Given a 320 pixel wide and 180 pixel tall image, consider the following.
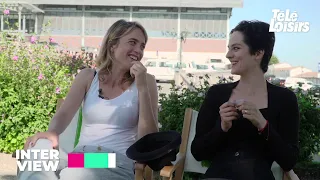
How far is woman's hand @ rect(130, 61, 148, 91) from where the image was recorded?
198 centimetres

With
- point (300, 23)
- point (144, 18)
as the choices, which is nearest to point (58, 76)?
point (300, 23)

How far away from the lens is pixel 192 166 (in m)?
2.47

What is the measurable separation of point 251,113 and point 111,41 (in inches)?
36.3

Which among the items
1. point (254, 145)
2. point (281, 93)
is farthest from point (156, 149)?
point (281, 93)

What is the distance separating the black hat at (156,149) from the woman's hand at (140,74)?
264 mm

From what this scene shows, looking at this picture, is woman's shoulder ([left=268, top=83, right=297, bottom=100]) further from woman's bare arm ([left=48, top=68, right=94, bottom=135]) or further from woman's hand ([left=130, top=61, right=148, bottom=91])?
woman's bare arm ([left=48, top=68, right=94, bottom=135])

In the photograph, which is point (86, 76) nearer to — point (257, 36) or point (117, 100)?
point (117, 100)

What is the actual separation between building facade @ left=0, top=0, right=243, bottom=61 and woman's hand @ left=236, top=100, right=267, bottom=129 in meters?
35.3

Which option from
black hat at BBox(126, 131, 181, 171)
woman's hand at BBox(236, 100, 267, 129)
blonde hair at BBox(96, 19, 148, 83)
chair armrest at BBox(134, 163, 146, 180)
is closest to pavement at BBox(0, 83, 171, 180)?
blonde hair at BBox(96, 19, 148, 83)

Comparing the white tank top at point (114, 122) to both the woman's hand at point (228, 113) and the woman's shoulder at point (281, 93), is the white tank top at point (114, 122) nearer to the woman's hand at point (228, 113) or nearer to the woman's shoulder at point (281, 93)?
the woman's hand at point (228, 113)

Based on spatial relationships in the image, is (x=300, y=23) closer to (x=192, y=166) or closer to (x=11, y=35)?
(x=192, y=166)

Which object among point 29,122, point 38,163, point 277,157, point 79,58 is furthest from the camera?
point 79,58

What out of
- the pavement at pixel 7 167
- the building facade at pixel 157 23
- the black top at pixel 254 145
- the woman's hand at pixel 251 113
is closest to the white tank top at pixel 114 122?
the black top at pixel 254 145

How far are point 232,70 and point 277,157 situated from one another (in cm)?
48
